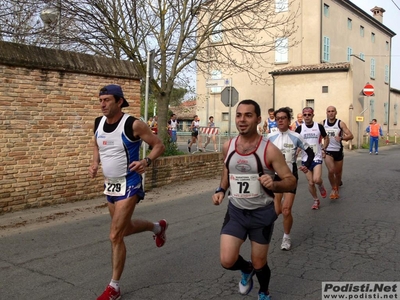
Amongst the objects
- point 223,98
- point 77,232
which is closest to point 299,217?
point 77,232

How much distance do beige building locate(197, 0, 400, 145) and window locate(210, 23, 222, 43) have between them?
8.30m

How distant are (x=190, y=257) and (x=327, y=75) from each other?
24901 millimetres

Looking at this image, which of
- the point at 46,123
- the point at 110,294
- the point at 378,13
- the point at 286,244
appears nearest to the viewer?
the point at 110,294

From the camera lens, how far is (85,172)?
30.8 ft

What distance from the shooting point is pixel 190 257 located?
559cm

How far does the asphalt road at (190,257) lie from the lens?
14.8 ft

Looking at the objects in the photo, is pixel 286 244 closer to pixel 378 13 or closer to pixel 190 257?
pixel 190 257

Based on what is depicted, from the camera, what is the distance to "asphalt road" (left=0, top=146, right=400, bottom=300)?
14.8ft

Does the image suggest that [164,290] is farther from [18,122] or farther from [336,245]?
[18,122]

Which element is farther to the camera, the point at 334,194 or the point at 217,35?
the point at 217,35

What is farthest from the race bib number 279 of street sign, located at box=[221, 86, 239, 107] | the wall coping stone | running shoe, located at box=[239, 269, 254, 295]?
street sign, located at box=[221, 86, 239, 107]

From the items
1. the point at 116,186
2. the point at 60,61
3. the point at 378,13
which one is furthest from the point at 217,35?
the point at 378,13

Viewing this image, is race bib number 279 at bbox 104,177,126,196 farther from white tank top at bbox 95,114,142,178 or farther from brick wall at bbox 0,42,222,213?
brick wall at bbox 0,42,222,213

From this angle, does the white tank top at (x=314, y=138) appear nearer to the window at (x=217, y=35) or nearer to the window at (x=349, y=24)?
the window at (x=217, y=35)
